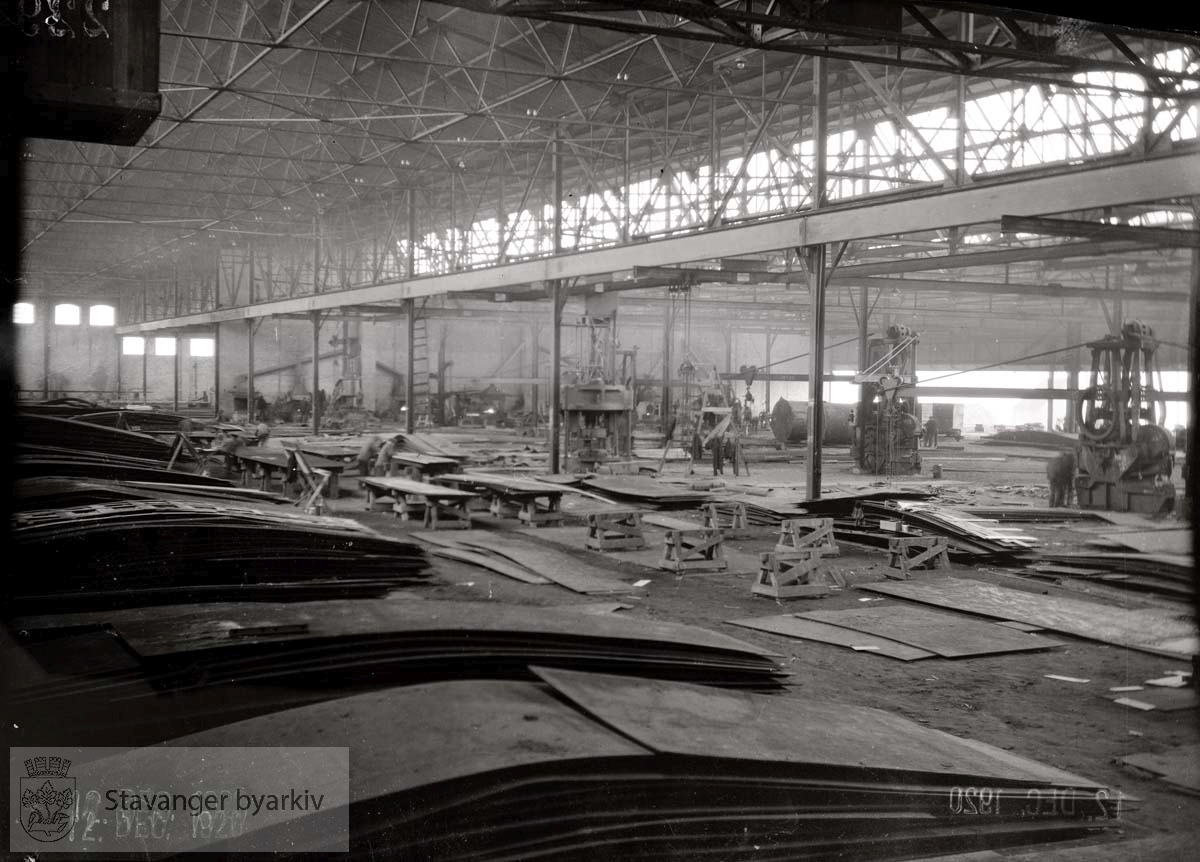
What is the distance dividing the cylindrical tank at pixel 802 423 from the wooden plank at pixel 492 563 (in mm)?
17872

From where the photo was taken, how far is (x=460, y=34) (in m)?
17.1

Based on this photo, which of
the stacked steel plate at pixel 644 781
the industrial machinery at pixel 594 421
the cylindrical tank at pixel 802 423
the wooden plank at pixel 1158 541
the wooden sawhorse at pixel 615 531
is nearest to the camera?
the stacked steel plate at pixel 644 781

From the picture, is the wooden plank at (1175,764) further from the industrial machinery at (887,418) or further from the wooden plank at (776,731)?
the industrial machinery at (887,418)

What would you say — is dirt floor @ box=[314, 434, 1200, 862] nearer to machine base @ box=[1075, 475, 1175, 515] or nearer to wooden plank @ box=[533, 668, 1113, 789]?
wooden plank @ box=[533, 668, 1113, 789]

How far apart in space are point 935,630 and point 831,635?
3.04 feet

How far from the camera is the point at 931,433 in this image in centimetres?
2917

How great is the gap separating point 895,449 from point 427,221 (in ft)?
59.0

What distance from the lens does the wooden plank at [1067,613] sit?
24.5 ft

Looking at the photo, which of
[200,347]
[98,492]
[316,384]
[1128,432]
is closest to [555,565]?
[98,492]

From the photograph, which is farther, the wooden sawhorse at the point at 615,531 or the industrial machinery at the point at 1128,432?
the industrial machinery at the point at 1128,432

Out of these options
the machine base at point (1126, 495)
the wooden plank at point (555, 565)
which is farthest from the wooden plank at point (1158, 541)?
the wooden plank at point (555, 565)

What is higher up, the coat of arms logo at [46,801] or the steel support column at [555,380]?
the steel support column at [555,380]

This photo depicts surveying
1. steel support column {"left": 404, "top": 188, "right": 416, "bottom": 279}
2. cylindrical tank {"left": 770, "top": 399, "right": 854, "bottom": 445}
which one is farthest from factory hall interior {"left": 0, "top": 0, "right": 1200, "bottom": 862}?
cylindrical tank {"left": 770, "top": 399, "right": 854, "bottom": 445}

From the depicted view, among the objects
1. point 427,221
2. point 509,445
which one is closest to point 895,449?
point 509,445
